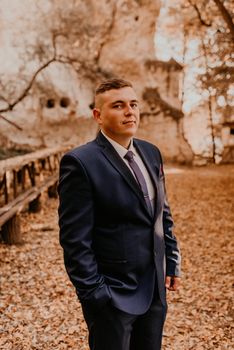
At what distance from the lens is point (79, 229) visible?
1.85 m

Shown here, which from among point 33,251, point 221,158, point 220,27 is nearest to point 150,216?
point 33,251

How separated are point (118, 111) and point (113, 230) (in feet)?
2.02

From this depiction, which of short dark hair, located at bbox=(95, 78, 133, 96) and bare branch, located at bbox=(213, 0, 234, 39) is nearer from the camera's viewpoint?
short dark hair, located at bbox=(95, 78, 133, 96)

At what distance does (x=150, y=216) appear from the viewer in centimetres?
199

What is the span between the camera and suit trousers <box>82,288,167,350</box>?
73.6 inches

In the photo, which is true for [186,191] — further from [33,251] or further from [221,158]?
[221,158]

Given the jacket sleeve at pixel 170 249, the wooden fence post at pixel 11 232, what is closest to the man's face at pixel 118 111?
the jacket sleeve at pixel 170 249

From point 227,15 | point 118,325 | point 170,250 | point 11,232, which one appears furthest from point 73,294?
point 227,15

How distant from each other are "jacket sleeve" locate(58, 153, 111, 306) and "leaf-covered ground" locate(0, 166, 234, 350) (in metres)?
1.96

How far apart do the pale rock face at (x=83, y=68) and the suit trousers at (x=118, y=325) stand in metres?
14.2

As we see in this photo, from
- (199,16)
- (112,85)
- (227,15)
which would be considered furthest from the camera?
(199,16)

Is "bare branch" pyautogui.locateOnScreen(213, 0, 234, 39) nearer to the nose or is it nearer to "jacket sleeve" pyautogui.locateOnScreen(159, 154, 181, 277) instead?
"jacket sleeve" pyautogui.locateOnScreen(159, 154, 181, 277)

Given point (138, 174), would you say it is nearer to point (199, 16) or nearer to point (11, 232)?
point (11, 232)

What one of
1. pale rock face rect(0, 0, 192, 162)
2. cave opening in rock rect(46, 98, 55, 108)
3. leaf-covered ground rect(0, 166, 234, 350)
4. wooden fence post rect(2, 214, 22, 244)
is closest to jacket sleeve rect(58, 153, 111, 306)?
leaf-covered ground rect(0, 166, 234, 350)
